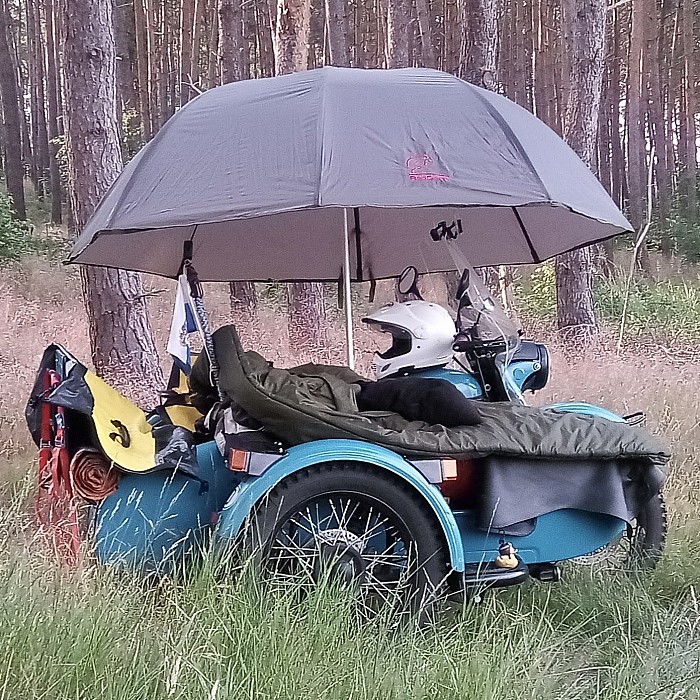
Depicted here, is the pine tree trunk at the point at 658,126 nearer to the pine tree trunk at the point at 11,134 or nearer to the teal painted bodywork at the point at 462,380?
the pine tree trunk at the point at 11,134

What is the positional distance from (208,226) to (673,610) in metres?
2.92

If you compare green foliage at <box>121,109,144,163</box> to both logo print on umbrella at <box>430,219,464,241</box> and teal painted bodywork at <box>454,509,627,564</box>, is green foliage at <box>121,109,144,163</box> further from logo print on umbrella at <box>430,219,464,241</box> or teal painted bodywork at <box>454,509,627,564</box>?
teal painted bodywork at <box>454,509,627,564</box>

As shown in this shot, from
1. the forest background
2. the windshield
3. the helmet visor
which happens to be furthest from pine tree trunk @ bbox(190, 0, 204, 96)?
the helmet visor

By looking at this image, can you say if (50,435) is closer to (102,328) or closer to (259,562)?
(259,562)

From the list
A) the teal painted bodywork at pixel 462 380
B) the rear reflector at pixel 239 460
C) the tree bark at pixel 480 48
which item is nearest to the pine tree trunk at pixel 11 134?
the tree bark at pixel 480 48

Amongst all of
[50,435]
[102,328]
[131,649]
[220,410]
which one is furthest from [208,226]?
[131,649]

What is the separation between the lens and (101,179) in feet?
21.6

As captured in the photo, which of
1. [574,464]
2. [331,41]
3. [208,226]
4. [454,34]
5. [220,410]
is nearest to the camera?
[574,464]

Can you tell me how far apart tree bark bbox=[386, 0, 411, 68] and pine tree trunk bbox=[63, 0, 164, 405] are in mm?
7461

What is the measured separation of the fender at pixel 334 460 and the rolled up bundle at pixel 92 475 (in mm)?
472

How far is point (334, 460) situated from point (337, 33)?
44.1 feet

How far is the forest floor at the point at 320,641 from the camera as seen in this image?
260cm

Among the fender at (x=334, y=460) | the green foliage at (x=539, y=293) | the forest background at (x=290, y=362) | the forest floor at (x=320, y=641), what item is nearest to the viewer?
the forest floor at (x=320, y=641)

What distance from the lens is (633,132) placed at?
19750 millimetres
